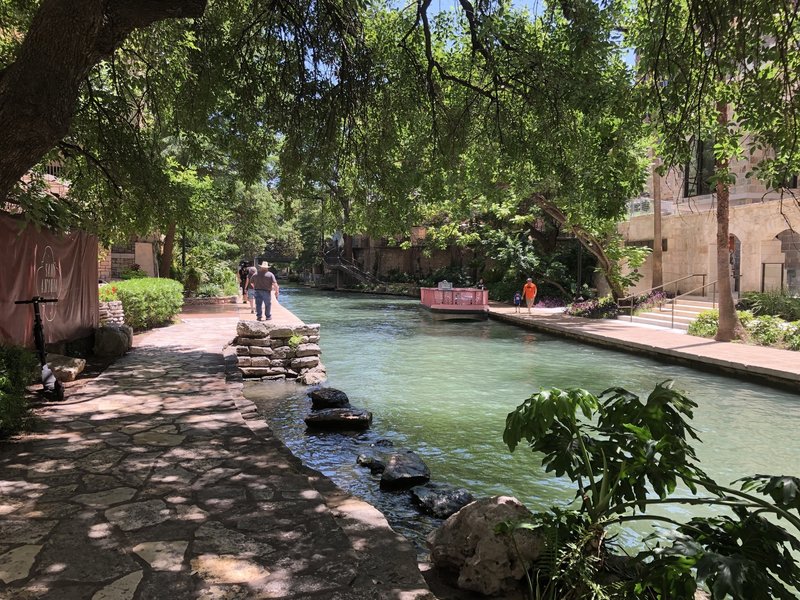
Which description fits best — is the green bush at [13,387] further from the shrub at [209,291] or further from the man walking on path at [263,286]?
the shrub at [209,291]

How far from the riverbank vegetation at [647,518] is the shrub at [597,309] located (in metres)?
19.4

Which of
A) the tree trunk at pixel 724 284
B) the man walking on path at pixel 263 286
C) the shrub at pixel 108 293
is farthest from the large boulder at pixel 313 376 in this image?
the tree trunk at pixel 724 284

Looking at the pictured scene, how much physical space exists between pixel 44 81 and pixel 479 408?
7432mm

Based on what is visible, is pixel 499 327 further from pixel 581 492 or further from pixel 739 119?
pixel 581 492

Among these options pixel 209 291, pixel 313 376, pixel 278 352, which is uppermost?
pixel 209 291

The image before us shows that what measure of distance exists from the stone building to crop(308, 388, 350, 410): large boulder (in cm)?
966

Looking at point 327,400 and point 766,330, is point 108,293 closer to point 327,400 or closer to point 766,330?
point 327,400

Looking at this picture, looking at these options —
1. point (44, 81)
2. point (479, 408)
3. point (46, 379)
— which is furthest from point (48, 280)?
point (479, 408)

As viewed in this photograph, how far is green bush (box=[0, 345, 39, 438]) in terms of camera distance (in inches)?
198

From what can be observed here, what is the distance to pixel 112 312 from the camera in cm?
1274

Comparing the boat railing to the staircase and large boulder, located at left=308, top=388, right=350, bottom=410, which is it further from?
large boulder, located at left=308, top=388, right=350, bottom=410

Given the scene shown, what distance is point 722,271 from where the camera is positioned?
14398 mm

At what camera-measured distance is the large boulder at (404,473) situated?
5949 mm

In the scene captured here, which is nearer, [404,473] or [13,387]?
[13,387]
